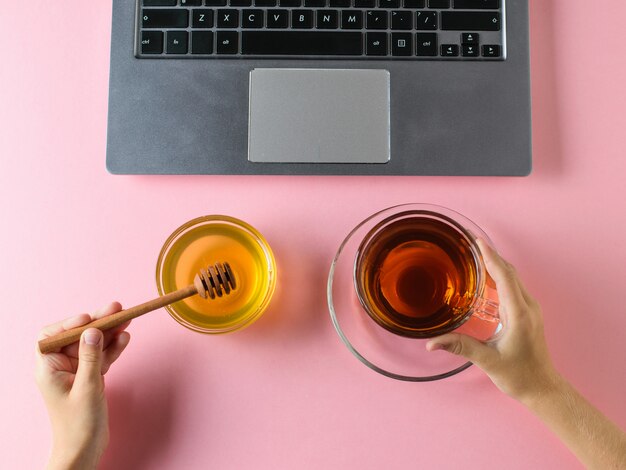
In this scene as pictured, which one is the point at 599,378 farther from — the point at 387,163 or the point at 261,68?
the point at 261,68

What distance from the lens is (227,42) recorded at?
772mm

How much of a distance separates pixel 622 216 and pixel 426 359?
0.33m

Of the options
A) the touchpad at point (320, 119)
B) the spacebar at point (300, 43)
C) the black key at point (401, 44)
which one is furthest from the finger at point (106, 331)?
the black key at point (401, 44)

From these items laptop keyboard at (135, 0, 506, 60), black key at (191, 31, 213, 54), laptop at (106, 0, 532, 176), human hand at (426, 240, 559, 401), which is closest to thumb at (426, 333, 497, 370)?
human hand at (426, 240, 559, 401)

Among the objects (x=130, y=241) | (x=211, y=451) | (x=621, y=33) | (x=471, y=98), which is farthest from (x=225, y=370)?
(x=621, y=33)

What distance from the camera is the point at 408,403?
0.79 metres

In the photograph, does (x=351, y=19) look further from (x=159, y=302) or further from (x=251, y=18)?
(x=159, y=302)

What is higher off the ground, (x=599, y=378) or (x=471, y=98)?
(x=471, y=98)

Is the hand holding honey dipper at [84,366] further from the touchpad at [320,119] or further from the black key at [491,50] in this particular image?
the black key at [491,50]

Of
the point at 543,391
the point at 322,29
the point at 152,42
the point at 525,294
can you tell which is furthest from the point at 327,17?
the point at 543,391

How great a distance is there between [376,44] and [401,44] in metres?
0.03

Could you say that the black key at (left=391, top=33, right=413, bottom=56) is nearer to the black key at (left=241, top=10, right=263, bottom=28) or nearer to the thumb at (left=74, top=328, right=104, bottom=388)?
the black key at (left=241, top=10, right=263, bottom=28)

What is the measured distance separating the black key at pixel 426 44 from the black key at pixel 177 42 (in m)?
0.30

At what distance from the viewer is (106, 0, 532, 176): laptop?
0.77 m
